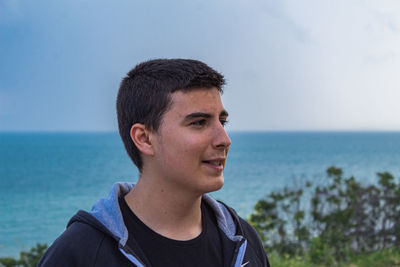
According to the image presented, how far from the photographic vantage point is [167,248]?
1882 millimetres

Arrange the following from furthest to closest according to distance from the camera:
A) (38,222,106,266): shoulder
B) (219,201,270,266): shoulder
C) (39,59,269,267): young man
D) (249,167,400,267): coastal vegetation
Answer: (249,167,400,267): coastal vegetation < (219,201,270,266): shoulder < (39,59,269,267): young man < (38,222,106,266): shoulder

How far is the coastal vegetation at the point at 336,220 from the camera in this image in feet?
22.2

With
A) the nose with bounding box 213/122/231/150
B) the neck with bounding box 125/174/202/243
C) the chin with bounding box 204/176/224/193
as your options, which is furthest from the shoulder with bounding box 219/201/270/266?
the nose with bounding box 213/122/231/150

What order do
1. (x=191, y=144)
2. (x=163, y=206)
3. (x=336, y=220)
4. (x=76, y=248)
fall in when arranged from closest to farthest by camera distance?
1. (x=76, y=248)
2. (x=191, y=144)
3. (x=163, y=206)
4. (x=336, y=220)

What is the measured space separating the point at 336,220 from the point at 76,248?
6.10 metres

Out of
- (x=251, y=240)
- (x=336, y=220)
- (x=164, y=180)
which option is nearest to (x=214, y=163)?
(x=164, y=180)

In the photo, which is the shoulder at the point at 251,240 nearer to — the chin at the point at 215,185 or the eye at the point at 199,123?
Answer: the chin at the point at 215,185

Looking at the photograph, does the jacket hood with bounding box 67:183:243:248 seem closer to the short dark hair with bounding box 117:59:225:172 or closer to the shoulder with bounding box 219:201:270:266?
the shoulder with bounding box 219:201:270:266

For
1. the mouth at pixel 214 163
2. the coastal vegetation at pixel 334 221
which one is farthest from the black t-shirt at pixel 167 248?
the coastal vegetation at pixel 334 221

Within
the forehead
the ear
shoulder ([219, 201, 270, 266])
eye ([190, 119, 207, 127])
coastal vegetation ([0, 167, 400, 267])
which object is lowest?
coastal vegetation ([0, 167, 400, 267])

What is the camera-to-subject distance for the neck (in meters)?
1.92

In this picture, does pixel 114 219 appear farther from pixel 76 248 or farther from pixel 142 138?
pixel 142 138

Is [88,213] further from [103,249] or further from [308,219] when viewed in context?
[308,219]

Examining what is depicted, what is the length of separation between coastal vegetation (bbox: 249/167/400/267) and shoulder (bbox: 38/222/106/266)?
5207 mm
